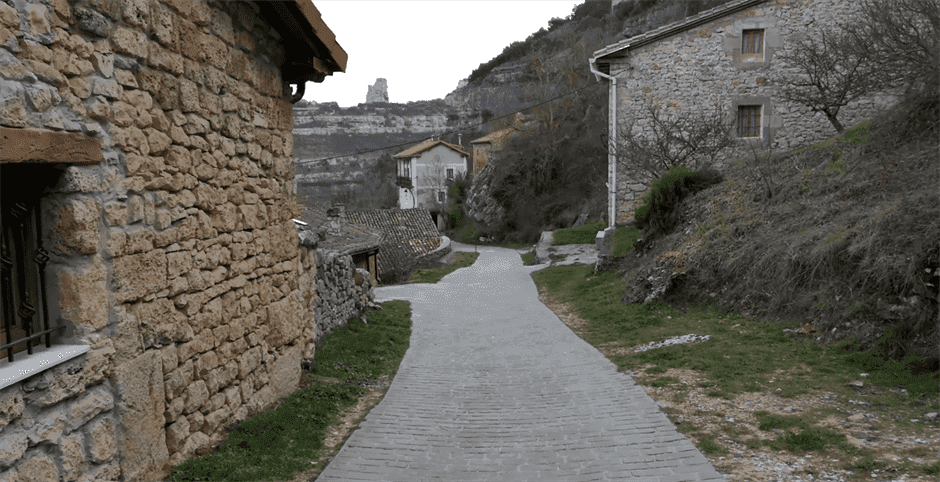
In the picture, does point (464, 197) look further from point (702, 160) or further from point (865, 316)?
point (865, 316)

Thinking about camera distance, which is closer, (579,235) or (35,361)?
(35,361)

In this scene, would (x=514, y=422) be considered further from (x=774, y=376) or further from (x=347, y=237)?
(x=347, y=237)

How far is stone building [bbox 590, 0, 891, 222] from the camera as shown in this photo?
16.3 m

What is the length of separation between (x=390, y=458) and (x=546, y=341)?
5.35 m

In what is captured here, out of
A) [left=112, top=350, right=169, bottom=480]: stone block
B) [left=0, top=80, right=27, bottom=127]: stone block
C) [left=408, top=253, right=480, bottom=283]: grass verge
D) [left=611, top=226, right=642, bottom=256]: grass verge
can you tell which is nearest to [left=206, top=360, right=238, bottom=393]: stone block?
[left=112, top=350, right=169, bottom=480]: stone block

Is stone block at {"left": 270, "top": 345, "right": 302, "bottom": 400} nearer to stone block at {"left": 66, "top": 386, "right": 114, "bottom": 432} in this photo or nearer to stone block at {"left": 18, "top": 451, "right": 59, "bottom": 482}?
stone block at {"left": 66, "top": 386, "right": 114, "bottom": 432}

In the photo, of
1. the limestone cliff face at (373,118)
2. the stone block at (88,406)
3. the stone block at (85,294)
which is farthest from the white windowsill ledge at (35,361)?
the limestone cliff face at (373,118)

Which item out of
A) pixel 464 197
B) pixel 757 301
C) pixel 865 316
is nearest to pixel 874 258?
pixel 865 316

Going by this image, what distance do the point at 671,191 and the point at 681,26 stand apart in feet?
17.9

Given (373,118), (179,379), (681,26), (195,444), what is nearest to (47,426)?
(179,379)

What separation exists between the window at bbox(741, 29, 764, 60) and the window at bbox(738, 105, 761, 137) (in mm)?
1396

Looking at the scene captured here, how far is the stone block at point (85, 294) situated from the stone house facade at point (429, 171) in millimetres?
52881

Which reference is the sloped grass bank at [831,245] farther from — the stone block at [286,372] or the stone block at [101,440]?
the stone block at [101,440]

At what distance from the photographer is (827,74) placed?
15031mm
